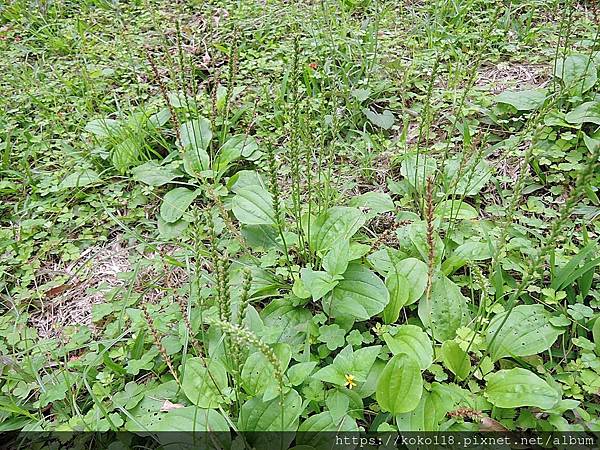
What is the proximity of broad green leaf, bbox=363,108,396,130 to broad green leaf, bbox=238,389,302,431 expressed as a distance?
1788 millimetres

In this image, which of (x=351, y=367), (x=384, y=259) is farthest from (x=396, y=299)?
(x=351, y=367)

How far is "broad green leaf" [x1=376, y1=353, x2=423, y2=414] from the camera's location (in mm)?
1613

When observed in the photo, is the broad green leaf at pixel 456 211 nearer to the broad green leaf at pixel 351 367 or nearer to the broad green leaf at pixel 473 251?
the broad green leaf at pixel 473 251

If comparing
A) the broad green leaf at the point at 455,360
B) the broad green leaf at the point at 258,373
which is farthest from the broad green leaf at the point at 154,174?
the broad green leaf at the point at 455,360

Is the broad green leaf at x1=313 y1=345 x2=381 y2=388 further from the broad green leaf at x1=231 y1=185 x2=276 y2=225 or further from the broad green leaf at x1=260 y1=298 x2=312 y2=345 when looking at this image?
the broad green leaf at x1=231 y1=185 x2=276 y2=225

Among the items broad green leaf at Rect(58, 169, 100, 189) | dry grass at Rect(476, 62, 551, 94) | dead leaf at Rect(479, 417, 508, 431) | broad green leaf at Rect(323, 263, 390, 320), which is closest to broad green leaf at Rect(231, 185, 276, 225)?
broad green leaf at Rect(323, 263, 390, 320)

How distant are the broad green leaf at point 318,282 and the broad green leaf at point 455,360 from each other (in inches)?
18.2

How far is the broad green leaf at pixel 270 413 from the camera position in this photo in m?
1.62

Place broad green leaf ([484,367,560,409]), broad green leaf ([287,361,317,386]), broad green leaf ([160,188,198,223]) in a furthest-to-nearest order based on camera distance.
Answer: broad green leaf ([160,188,198,223]) → broad green leaf ([287,361,317,386]) → broad green leaf ([484,367,560,409])

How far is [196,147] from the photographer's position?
2.69 meters

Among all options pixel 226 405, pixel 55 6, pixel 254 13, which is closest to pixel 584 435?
pixel 226 405

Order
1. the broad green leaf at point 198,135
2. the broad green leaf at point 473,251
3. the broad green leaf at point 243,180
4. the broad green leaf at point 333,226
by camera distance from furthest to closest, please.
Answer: the broad green leaf at point 198,135, the broad green leaf at point 243,180, the broad green leaf at point 333,226, the broad green leaf at point 473,251

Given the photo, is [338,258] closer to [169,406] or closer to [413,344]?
[413,344]

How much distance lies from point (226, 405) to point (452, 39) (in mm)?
2801
